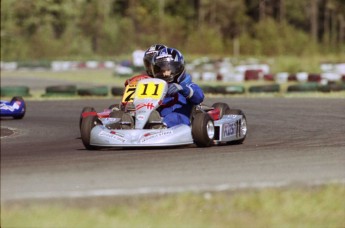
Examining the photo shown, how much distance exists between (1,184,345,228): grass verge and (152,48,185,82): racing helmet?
362 centimetres

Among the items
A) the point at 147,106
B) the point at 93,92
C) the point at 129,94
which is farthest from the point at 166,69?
the point at 93,92

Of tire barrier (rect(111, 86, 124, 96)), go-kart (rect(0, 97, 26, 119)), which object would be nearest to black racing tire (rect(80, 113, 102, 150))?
go-kart (rect(0, 97, 26, 119))

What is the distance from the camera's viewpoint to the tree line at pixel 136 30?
5428 centimetres

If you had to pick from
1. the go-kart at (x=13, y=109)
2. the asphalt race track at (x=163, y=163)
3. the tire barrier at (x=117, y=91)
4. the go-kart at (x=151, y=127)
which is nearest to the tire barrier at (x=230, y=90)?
the tire barrier at (x=117, y=91)

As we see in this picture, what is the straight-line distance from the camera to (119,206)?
635cm

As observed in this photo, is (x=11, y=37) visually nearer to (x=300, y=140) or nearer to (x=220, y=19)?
(x=220, y=19)

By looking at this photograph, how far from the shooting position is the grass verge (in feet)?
19.7

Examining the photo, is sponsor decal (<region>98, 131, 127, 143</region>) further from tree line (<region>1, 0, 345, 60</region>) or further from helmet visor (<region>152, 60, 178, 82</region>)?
tree line (<region>1, 0, 345, 60</region>)

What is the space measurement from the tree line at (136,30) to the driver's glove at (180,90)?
131 feet

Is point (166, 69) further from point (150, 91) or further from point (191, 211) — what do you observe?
point (191, 211)

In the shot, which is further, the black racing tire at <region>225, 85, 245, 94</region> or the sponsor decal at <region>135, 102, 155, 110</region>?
Answer: the black racing tire at <region>225, 85, 245, 94</region>

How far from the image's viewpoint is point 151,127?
32.4ft

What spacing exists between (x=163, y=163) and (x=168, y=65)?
2311mm

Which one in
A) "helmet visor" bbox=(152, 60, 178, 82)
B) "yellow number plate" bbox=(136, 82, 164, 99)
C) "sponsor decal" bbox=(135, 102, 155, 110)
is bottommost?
"sponsor decal" bbox=(135, 102, 155, 110)
